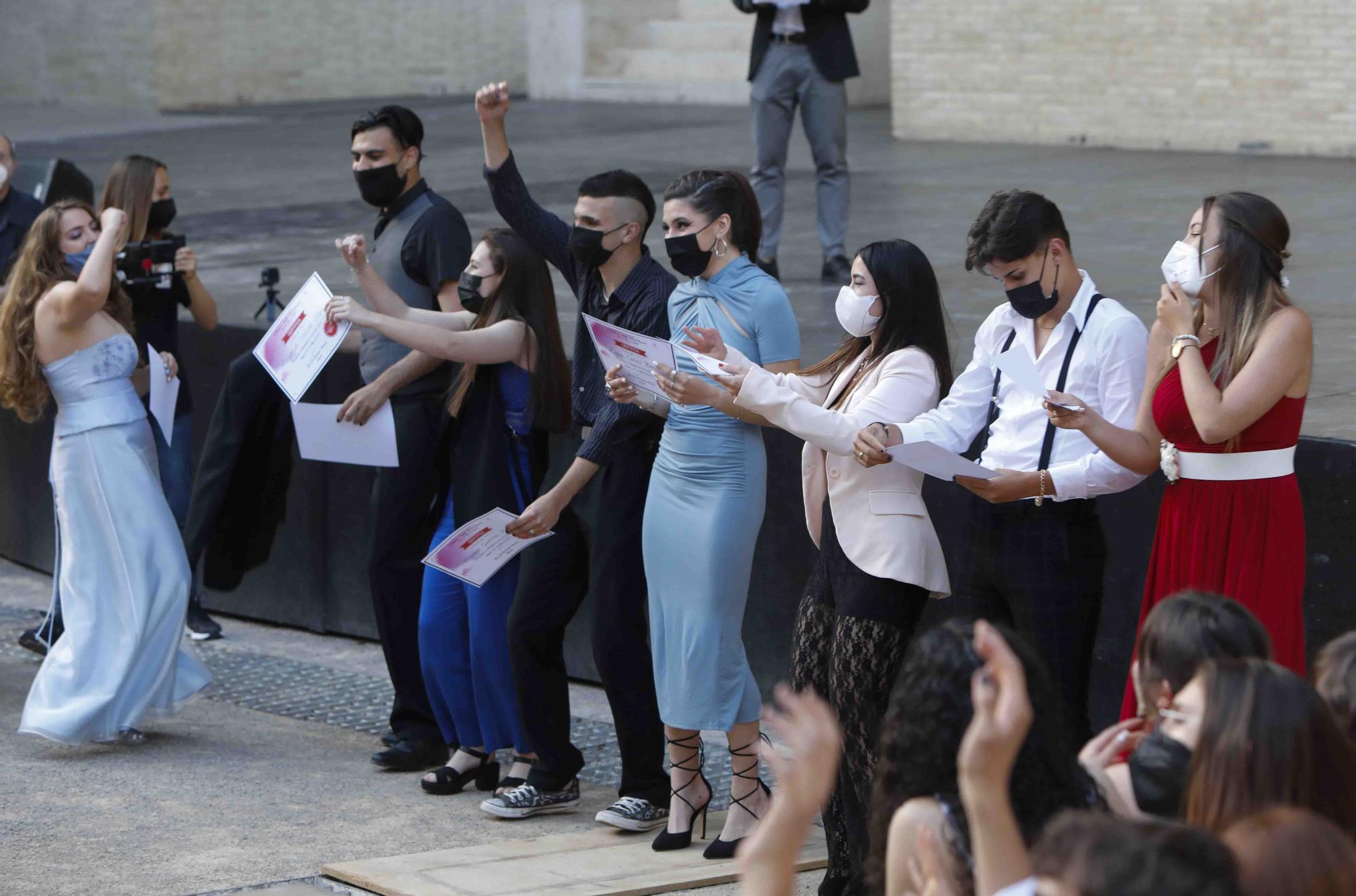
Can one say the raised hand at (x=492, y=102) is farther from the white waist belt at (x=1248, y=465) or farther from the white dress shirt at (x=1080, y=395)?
the white waist belt at (x=1248, y=465)

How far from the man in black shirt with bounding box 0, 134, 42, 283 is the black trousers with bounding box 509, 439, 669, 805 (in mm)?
3654

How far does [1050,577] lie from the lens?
13.9 feet

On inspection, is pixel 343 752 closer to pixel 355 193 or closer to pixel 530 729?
pixel 530 729

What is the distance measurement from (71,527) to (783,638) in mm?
2512

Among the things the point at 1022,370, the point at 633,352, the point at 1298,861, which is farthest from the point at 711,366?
the point at 1298,861

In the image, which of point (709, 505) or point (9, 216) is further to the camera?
point (9, 216)

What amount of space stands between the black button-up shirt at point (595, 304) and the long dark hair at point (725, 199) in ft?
1.09

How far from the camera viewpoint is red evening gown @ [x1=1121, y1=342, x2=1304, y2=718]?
162 inches

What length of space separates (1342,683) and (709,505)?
2173mm

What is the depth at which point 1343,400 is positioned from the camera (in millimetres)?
5676

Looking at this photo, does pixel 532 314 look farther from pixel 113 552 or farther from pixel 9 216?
pixel 9 216

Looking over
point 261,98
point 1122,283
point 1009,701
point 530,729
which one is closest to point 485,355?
point 530,729

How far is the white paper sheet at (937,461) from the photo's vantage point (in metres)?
4.13

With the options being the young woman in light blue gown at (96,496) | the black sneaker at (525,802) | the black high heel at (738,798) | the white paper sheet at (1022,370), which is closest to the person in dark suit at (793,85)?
the young woman in light blue gown at (96,496)
